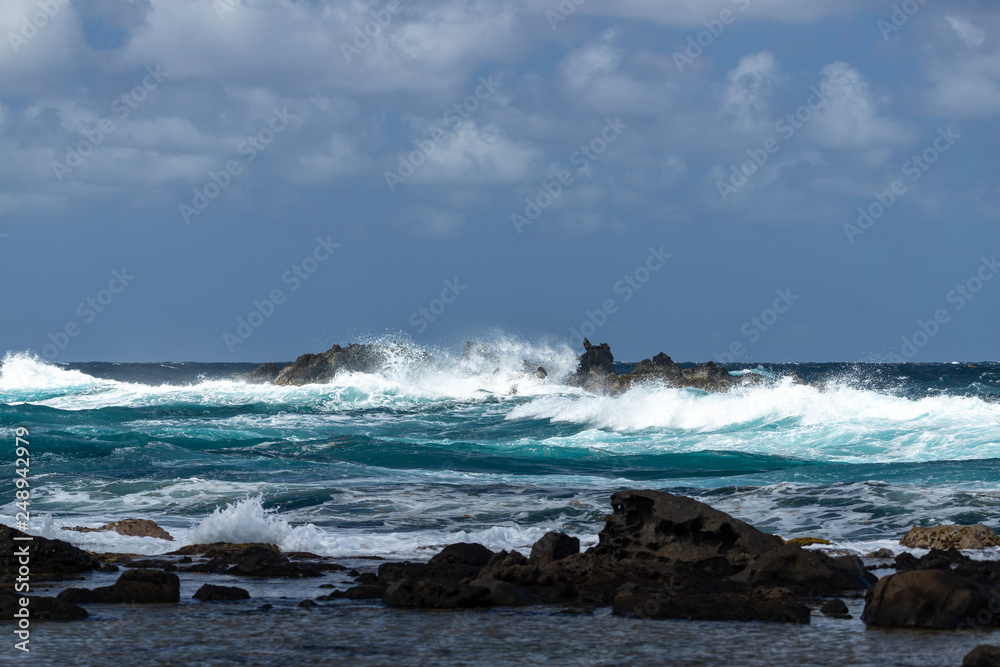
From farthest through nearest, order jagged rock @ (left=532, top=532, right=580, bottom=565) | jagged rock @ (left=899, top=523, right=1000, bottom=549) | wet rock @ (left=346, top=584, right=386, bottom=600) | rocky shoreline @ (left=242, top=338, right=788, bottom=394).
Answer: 1. rocky shoreline @ (left=242, top=338, right=788, bottom=394)
2. jagged rock @ (left=899, top=523, right=1000, bottom=549)
3. jagged rock @ (left=532, top=532, right=580, bottom=565)
4. wet rock @ (left=346, top=584, right=386, bottom=600)

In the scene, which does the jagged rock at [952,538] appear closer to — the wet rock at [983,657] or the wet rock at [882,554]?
the wet rock at [882,554]

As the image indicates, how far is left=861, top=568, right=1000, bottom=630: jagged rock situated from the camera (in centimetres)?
599

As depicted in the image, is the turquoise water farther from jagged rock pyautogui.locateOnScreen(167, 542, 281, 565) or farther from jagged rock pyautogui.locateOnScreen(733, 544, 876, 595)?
jagged rock pyautogui.locateOnScreen(733, 544, 876, 595)

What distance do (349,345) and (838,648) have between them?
48311 mm

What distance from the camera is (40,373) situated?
60531 millimetres

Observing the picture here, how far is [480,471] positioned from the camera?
20000 millimetres

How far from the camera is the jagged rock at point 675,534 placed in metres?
7.99

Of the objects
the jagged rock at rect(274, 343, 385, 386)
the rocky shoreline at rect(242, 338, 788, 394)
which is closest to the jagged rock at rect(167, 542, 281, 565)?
the rocky shoreline at rect(242, 338, 788, 394)

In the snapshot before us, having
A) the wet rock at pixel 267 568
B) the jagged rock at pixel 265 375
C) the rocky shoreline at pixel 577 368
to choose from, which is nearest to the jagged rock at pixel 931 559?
the wet rock at pixel 267 568

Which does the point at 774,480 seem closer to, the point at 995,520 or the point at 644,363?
the point at 995,520

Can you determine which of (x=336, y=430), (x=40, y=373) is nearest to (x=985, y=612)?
(x=336, y=430)

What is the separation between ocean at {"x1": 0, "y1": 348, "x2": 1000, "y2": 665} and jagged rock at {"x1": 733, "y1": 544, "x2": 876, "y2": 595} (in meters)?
1.46

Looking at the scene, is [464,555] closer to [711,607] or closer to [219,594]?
[219,594]

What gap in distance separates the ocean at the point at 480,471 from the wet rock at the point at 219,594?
2.14ft
